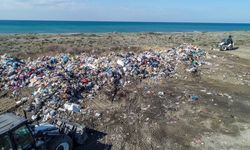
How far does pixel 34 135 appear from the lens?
7.18m

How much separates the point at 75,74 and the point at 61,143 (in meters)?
7.11

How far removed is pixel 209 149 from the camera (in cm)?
872

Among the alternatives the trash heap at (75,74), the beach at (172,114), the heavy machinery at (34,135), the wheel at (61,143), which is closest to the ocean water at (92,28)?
the trash heap at (75,74)

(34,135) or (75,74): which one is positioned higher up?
(75,74)

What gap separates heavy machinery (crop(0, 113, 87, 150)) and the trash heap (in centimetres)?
245

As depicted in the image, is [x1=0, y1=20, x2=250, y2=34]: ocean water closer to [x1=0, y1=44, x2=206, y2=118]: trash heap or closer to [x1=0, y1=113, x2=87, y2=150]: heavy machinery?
[x1=0, y1=44, x2=206, y2=118]: trash heap

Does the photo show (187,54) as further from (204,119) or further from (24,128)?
(24,128)

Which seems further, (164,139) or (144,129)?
(144,129)

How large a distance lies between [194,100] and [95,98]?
4542 mm

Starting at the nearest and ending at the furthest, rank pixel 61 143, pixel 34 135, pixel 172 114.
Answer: pixel 34 135 → pixel 61 143 → pixel 172 114

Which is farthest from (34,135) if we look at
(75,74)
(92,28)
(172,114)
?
(92,28)

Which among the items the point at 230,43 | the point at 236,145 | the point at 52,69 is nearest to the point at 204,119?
the point at 236,145

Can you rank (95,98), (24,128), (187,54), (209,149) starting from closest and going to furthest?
(24,128), (209,149), (95,98), (187,54)

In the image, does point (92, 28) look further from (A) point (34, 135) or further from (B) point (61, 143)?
(A) point (34, 135)
